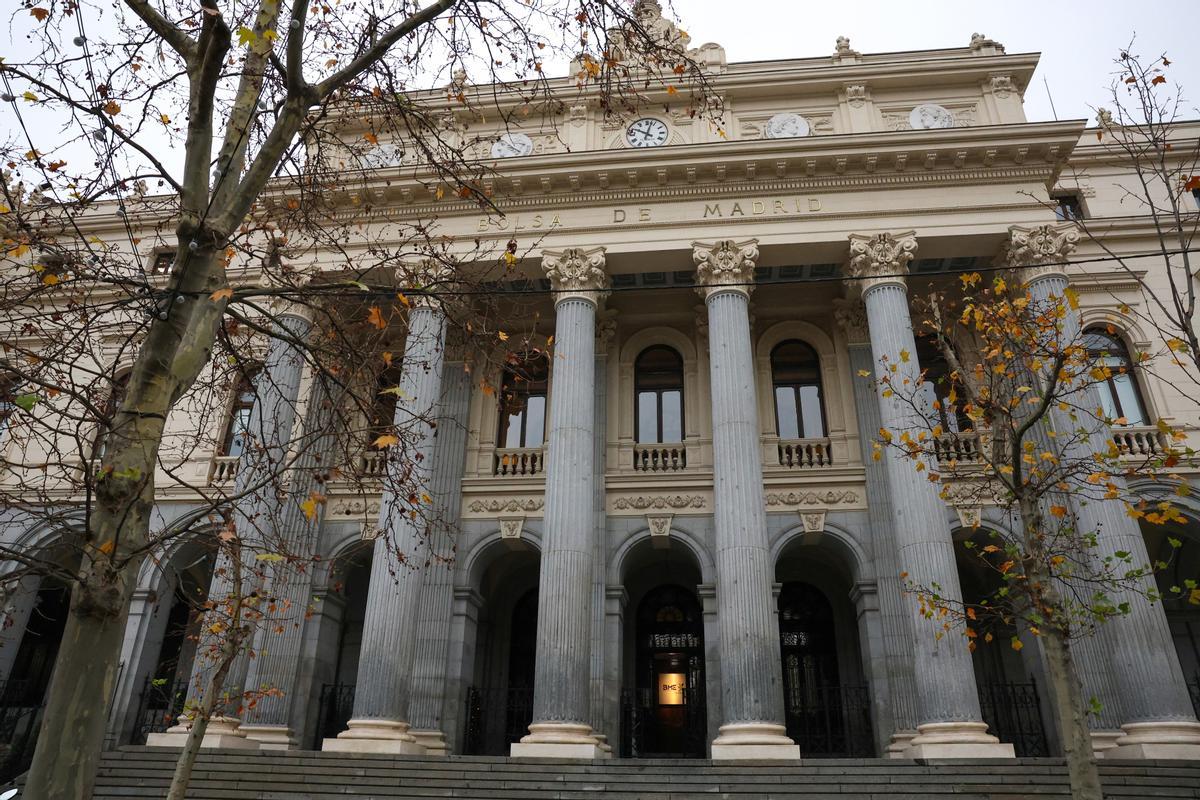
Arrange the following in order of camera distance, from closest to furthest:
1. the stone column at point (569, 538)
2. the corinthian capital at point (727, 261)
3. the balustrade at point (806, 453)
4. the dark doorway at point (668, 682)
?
the stone column at point (569, 538) → the corinthian capital at point (727, 261) → the dark doorway at point (668, 682) → the balustrade at point (806, 453)

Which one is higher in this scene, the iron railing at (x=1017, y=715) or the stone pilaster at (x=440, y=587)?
the stone pilaster at (x=440, y=587)

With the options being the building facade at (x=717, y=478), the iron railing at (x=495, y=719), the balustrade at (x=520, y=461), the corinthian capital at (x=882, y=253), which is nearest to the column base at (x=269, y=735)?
the building facade at (x=717, y=478)

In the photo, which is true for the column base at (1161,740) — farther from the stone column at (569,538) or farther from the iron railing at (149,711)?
the iron railing at (149,711)

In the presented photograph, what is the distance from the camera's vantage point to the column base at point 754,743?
13.0 m

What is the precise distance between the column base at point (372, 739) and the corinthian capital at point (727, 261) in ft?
33.5

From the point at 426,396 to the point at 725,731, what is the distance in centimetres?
852

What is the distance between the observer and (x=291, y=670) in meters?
16.4

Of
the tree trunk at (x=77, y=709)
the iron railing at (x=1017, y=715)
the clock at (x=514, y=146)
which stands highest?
the clock at (x=514, y=146)

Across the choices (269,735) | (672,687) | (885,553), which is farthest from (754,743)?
(269,735)

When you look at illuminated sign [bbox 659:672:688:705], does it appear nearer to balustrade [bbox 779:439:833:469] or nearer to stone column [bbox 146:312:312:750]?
balustrade [bbox 779:439:833:469]

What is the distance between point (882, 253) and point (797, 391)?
13.2 ft

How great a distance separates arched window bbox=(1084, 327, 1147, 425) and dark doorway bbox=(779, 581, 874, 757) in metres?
7.65

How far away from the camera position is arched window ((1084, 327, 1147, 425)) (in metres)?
18.3

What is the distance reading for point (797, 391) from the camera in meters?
19.7
